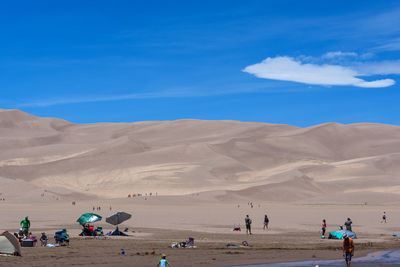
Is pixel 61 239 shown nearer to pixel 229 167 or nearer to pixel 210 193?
pixel 210 193

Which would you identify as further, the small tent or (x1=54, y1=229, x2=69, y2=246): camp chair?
(x1=54, y1=229, x2=69, y2=246): camp chair

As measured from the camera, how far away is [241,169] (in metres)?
142

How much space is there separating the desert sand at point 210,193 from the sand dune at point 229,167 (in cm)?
28

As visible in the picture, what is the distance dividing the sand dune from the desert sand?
11.2 inches

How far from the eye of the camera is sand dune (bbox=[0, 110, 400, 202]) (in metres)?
109

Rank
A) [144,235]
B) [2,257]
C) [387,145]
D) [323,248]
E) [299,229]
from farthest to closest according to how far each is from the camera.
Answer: [387,145]
[299,229]
[144,235]
[323,248]
[2,257]

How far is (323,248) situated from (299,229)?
12388 millimetres

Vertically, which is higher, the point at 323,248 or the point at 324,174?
the point at 324,174

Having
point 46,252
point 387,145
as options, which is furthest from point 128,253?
point 387,145

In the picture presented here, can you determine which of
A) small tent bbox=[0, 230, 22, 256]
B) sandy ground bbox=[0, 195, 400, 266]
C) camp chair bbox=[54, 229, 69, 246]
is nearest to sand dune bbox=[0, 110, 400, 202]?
sandy ground bbox=[0, 195, 400, 266]

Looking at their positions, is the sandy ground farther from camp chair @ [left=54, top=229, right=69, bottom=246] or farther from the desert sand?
camp chair @ [left=54, top=229, right=69, bottom=246]

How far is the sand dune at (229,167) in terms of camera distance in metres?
109

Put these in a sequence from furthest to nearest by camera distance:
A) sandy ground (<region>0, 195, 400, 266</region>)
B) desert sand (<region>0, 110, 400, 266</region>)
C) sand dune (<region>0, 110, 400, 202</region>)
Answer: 1. sand dune (<region>0, 110, 400, 202</region>)
2. desert sand (<region>0, 110, 400, 266</region>)
3. sandy ground (<region>0, 195, 400, 266</region>)

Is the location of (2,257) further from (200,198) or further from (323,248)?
(200,198)
